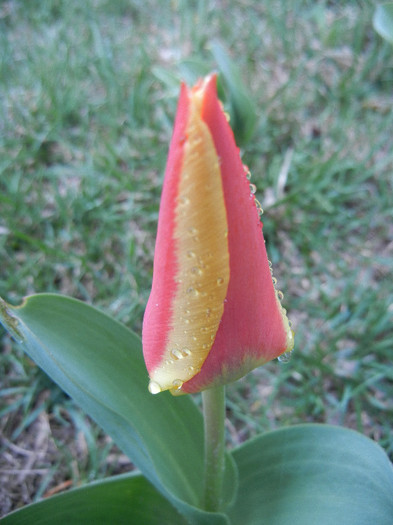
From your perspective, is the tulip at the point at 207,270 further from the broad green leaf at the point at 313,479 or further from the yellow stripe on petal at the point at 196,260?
the broad green leaf at the point at 313,479

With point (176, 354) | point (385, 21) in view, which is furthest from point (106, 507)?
point (385, 21)

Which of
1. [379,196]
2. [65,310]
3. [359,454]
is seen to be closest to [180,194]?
[65,310]

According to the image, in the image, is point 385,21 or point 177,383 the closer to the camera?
point 177,383

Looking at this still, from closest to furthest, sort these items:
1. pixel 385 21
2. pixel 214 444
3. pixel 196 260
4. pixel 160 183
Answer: pixel 196 260, pixel 214 444, pixel 385 21, pixel 160 183

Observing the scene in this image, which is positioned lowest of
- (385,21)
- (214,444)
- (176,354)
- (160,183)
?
(160,183)

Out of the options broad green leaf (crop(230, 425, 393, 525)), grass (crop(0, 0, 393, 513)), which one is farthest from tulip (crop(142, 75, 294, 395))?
grass (crop(0, 0, 393, 513))

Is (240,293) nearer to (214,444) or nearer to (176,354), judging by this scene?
(176,354)

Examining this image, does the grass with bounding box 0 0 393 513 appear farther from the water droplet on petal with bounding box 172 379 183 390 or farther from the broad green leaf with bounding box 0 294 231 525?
the water droplet on petal with bounding box 172 379 183 390
